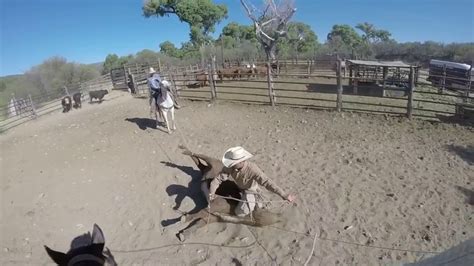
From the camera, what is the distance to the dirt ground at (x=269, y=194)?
3752 mm

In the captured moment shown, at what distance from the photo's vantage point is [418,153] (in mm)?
5629

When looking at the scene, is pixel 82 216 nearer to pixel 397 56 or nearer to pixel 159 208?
pixel 159 208

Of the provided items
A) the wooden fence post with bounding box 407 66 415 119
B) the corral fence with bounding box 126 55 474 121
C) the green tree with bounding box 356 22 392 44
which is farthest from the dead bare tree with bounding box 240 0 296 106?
the green tree with bounding box 356 22 392 44

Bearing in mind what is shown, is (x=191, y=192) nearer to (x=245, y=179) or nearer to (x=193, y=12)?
(x=245, y=179)

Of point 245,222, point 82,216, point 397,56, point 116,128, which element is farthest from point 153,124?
point 397,56

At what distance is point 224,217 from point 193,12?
113 ft

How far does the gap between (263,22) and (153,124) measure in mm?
18202

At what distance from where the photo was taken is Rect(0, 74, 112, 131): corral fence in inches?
524

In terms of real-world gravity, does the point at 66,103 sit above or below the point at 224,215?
above

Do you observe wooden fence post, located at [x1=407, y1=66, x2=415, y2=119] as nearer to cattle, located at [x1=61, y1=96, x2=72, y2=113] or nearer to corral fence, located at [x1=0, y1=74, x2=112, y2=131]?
cattle, located at [x1=61, y1=96, x2=72, y2=113]

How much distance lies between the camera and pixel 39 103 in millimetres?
14539

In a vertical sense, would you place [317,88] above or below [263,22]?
below

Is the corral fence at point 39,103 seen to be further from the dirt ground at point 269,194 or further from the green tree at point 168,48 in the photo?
the green tree at point 168,48

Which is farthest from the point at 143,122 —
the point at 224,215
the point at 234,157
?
the point at 234,157
